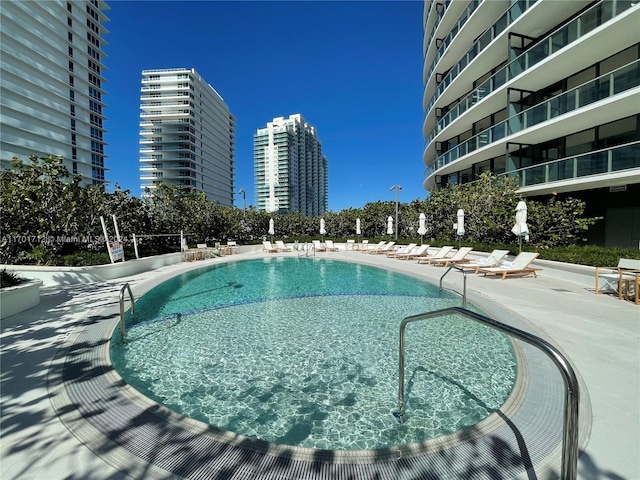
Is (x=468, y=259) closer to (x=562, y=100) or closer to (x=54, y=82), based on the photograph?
(x=562, y=100)

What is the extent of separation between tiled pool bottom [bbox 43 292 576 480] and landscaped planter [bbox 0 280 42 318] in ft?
15.1

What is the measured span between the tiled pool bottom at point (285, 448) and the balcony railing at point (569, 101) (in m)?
13.5

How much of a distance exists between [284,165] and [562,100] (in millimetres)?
109677

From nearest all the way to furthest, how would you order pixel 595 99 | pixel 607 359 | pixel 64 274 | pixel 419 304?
pixel 607 359 < pixel 419 304 < pixel 64 274 < pixel 595 99

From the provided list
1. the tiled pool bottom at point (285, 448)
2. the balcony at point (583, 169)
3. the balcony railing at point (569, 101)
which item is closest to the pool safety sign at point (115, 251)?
the tiled pool bottom at point (285, 448)

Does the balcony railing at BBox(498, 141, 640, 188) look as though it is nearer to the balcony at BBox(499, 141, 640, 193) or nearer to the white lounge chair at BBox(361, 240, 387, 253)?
the balcony at BBox(499, 141, 640, 193)

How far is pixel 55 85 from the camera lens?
48.8 metres

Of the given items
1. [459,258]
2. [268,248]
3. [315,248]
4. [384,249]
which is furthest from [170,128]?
[459,258]

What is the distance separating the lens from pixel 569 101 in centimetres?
1259

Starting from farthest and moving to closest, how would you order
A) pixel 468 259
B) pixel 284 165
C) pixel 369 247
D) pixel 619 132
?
pixel 284 165
pixel 369 247
pixel 468 259
pixel 619 132

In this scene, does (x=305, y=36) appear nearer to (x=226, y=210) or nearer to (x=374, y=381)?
(x=226, y=210)

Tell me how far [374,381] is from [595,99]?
15.0 metres

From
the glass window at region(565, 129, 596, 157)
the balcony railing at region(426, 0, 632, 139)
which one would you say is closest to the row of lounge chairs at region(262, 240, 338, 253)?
the balcony railing at region(426, 0, 632, 139)

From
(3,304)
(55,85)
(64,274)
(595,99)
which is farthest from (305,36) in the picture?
(55,85)
